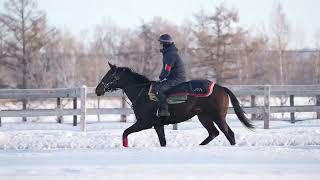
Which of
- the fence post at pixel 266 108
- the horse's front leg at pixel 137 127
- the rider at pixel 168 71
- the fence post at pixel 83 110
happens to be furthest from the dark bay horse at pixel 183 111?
the fence post at pixel 266 108

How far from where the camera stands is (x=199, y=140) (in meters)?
12.5

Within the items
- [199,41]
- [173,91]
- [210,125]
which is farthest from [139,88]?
[199,41]

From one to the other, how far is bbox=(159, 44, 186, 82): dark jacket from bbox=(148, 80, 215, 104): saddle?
19 cm

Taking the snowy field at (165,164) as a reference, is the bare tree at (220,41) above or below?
above

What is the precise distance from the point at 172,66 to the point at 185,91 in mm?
650

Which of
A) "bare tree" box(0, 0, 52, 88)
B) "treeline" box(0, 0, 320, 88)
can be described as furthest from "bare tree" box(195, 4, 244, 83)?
"bare tree" box(0, 0, 52, 88)

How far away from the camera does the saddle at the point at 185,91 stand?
10.5 m

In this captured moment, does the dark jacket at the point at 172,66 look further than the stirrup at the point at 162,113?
No

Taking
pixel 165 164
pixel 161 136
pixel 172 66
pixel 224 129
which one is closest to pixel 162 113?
pixel 161 136

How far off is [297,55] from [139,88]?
5360 centimetres

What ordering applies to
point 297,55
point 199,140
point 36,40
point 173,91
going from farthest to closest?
point 297,55 < point 36,40 < point 199,140 < point 173,91

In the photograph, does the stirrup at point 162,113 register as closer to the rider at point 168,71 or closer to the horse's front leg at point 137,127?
the rider at point 168,71

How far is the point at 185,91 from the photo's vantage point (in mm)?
10594

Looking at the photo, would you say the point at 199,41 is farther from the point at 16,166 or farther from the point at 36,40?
the point at 16,166
